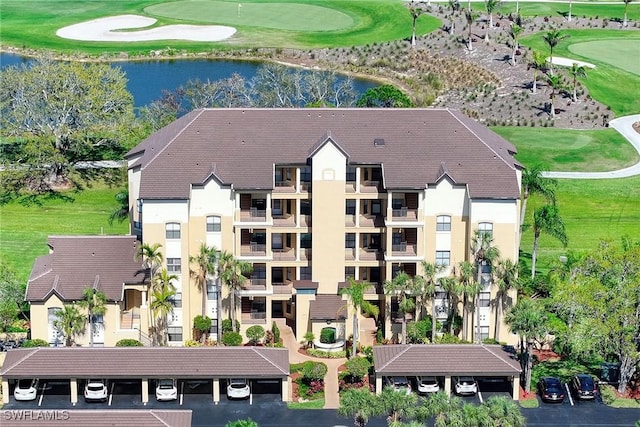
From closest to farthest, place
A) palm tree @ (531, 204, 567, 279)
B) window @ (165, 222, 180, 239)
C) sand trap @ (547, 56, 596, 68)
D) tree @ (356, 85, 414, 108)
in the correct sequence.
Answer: window @ (165, 222, 180, 239) → palm tree @ (531, 204, 567, 279) → tree @ (356, 85, 414, 108) → sand trap @ (547, 56, 596, 68)

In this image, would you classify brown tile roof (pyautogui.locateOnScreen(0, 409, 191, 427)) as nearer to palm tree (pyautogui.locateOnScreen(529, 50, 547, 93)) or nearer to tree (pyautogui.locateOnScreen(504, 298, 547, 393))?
tree (pyautogui.locateOnScreen(504, 298, 547, 393))

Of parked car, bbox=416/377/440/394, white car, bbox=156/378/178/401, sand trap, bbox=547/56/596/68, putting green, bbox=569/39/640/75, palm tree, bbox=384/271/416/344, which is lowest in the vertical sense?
white car, bbox=156/378/178/401

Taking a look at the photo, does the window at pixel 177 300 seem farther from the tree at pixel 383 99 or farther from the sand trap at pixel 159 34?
the sand trap at pixel 159 34

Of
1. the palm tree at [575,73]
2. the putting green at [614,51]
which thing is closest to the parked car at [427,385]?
the palm tree at [575,73]

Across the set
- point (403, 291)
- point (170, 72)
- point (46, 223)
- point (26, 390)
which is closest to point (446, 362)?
point (403, 291)

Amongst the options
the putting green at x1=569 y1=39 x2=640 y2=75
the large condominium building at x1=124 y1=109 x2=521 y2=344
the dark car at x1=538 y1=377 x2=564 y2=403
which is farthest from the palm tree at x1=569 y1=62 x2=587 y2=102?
the dark car at x1=538 y1=377 x2=564 y2=403

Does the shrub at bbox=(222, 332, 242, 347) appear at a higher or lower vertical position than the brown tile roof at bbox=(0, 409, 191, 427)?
higher

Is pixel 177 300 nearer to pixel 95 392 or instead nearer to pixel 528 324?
pixel 95 392
